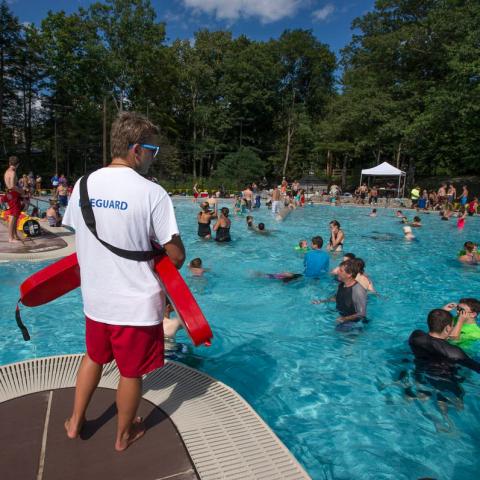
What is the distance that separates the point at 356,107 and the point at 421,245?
22246 millimetres

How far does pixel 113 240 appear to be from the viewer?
2.04 metres

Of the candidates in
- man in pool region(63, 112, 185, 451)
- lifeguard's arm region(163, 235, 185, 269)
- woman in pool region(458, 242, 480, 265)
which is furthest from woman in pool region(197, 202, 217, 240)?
lifeguard's arm region(163, 235, 185, 269)

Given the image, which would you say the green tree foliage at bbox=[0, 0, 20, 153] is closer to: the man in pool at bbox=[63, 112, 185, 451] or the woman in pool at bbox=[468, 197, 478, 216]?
the woman in pool at bbox=[468, 197, 478, 216]

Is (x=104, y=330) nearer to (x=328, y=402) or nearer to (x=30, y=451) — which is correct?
(x=30, y=451)

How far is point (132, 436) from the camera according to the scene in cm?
249

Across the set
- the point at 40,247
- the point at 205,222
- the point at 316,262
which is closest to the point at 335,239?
the point at 316,262

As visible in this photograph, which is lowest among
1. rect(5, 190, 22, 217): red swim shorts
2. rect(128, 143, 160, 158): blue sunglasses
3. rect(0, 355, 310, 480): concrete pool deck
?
rect(0, 355, 310, 480): concrete pool deck

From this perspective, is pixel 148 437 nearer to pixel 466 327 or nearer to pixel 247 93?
pixel 466 327

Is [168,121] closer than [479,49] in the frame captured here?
No

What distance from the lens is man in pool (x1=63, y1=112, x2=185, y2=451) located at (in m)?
2.01

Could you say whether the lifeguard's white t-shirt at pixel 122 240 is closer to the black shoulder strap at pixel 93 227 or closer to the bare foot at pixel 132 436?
the black shoulder strap at pixel 93 227

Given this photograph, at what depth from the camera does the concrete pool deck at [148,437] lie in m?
2.27

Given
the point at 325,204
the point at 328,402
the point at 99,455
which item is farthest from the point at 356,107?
the point at 99,455

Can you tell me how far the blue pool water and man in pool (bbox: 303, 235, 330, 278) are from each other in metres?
0.26
